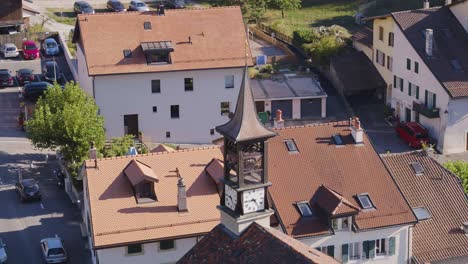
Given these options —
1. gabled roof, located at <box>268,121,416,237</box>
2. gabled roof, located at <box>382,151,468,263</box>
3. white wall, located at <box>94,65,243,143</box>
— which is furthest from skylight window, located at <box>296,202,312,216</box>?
white wall, located at <box>94,65,243,143</box>

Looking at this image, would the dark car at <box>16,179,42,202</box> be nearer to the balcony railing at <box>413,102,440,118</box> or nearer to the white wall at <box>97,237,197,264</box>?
the white wall at <box>97,237,197,264</box>

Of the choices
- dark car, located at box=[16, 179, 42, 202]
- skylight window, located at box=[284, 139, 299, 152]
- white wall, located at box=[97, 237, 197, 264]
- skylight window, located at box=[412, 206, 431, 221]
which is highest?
skylight window, located at box=[284, 139, 299, 152]

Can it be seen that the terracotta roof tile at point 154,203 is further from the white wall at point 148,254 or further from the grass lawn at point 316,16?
the grass lawn at point 316,16

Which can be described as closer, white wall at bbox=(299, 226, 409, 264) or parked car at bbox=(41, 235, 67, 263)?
white wall at bbox=(299, 226, 409, 264)

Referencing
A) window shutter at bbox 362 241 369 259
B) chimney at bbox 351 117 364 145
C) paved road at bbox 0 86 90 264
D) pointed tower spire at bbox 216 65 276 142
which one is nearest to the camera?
pointed tower spire at bbox 216 65 276 142

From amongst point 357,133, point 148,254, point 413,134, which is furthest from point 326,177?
point 413,134

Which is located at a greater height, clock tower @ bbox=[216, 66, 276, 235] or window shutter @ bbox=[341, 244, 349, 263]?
clock tower @ bbox=[216, 66, 276, 235]

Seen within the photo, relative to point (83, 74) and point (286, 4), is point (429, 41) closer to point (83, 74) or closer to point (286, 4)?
point (83, 74)
